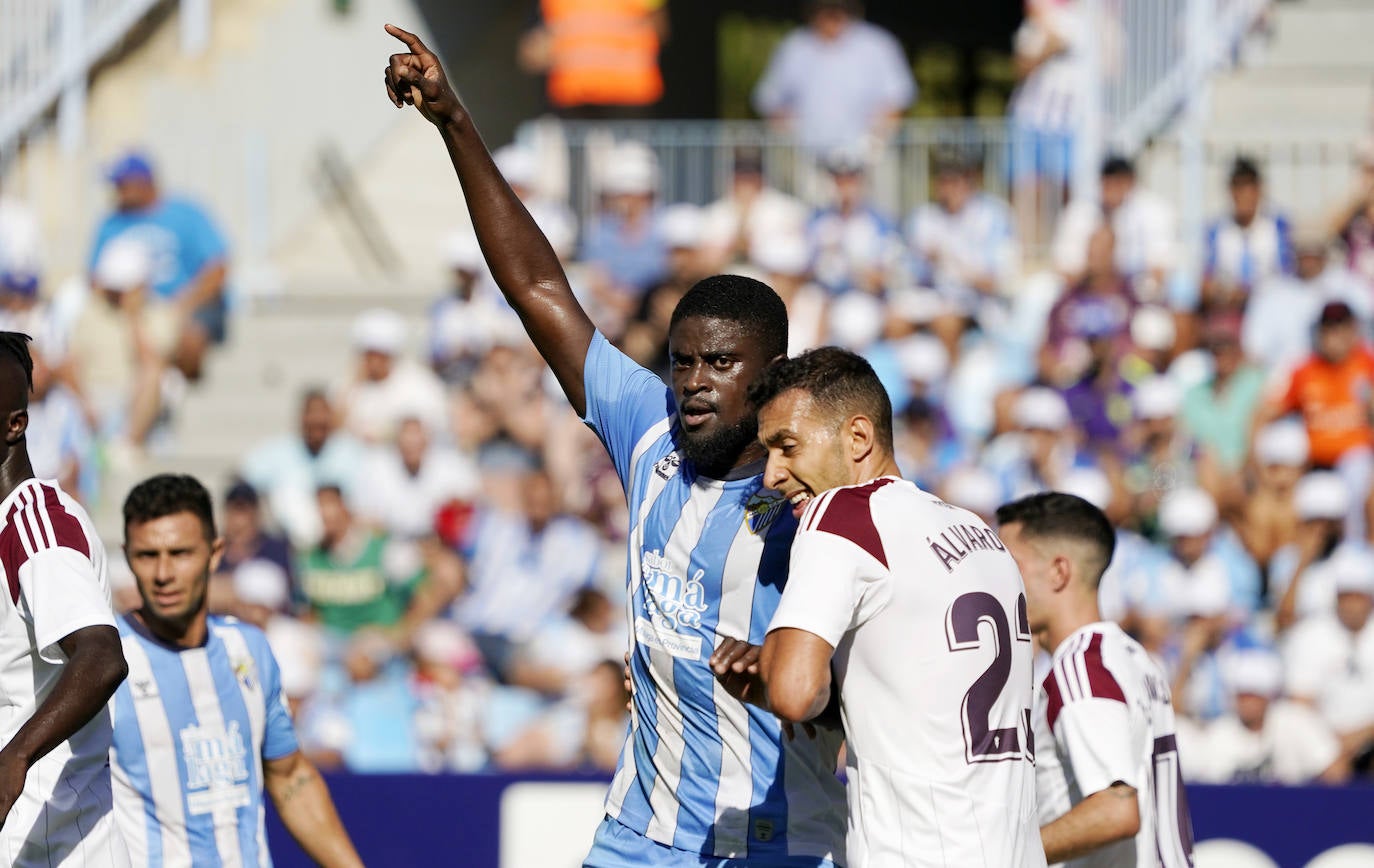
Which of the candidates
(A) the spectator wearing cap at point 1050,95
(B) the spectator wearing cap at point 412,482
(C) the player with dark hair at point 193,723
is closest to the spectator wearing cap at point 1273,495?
(A) the spectator wearing cap at point 1050,95

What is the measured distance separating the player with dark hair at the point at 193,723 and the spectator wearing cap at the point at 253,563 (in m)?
4.71

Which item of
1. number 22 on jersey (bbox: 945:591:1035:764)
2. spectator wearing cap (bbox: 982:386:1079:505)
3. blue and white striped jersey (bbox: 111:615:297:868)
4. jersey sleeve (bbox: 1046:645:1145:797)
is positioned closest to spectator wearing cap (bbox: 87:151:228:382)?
spectator wearing cap (bbox: 982:386:1079:505)

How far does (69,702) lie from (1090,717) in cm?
280

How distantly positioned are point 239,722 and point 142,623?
460mm

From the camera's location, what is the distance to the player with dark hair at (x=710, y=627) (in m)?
4.80

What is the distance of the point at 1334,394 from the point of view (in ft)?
37.4

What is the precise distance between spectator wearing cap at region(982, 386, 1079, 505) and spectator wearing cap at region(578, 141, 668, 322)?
2.78 metres

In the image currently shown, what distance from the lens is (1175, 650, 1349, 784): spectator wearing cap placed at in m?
9.85

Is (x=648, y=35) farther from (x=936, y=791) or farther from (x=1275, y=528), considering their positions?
(x=936, y=791)

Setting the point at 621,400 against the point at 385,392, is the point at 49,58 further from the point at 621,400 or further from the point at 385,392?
the point at 621,400

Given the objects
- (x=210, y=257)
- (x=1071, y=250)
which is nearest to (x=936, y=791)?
(x=1071, y=250)

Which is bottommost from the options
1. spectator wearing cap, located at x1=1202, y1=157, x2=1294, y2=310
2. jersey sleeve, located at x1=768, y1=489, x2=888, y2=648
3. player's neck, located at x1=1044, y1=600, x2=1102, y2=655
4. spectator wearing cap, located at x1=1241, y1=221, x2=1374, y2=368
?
player's neck, located at x1=1044, y1=600, x2=1102, y2=655

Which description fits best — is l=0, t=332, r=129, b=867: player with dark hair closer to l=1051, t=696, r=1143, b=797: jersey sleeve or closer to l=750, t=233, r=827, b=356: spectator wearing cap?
l=1051, t=696, r=1143, b=797: jersey sleeve

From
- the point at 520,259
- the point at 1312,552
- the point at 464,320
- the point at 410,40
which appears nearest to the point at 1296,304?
the point at 1312,552
